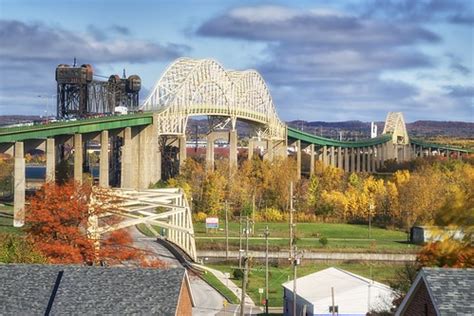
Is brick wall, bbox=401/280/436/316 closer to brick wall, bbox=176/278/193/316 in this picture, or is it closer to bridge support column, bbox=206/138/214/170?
brick wall, bbox=176/278/193/316

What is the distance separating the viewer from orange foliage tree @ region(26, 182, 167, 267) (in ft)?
163

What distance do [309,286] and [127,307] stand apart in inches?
1181

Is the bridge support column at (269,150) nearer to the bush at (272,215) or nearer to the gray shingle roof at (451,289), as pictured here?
the bush at (272,215)

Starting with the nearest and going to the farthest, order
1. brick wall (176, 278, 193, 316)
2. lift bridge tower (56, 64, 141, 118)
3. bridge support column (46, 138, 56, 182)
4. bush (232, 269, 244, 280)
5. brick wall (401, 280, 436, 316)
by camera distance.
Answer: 1. brick wall (401, 280, 436, 316)
2. brick wall (176, 278, 193, 316)
3. bush (232, 269, 244, 280)
4. bridge support column (46, 138, 56, 182)
5. lift bridge tower (56, 64, 141, 118)

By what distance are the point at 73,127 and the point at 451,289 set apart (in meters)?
90.1

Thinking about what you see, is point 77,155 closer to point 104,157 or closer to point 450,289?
point 104,157

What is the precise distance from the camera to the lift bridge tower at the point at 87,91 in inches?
6526

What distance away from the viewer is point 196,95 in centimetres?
16162

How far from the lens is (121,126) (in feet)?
412

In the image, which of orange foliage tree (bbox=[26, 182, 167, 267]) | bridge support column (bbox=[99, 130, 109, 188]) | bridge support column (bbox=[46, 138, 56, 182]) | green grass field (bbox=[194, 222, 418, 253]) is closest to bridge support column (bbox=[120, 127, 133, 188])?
bridge support column (bbox=[99, 130, 109, 188])

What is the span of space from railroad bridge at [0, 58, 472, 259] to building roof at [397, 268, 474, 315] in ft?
143

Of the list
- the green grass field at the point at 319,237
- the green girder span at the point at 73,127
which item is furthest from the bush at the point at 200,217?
the green girder span at the point at 73,127

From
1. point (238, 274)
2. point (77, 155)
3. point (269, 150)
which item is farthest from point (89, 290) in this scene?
point (269, 150)

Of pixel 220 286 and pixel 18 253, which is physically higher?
pixel 18 253
